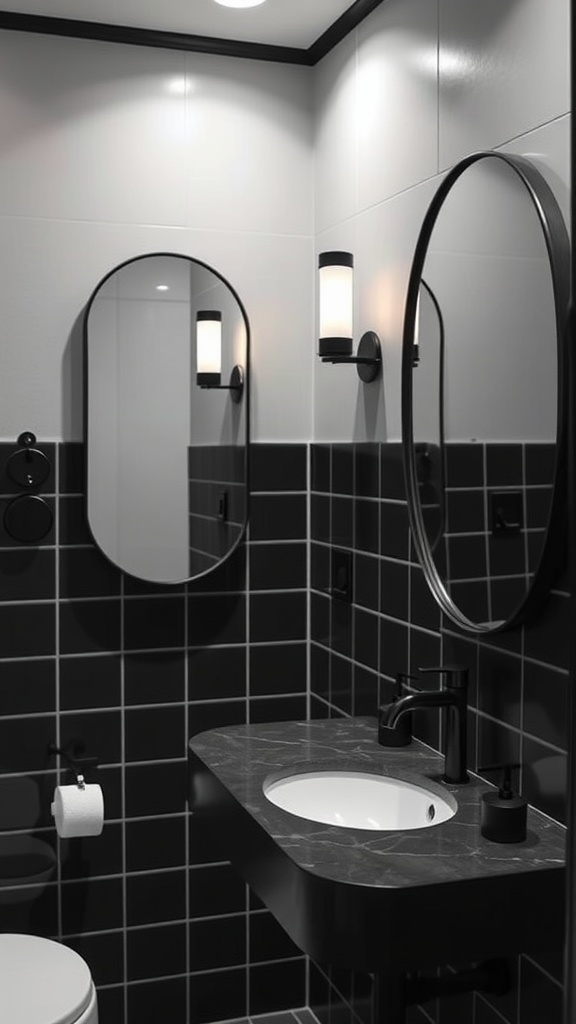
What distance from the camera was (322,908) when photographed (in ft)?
5.10

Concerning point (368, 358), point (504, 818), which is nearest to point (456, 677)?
point (504, 818)

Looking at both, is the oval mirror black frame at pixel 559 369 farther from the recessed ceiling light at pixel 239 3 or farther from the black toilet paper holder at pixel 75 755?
the black toilet paper holder at pixel 75 755

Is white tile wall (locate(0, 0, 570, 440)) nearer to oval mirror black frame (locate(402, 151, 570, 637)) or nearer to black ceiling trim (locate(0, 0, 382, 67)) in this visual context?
black ceiling trim (locate(0, 0, 382, 67))

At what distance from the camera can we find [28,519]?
2.59 meters

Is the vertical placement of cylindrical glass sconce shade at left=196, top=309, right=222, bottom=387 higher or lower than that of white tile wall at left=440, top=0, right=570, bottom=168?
lower

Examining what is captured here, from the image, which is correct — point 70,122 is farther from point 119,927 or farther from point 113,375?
point 119,927

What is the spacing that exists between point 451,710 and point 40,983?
3.27 ft

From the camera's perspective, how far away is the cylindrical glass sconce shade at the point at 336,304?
241 cm

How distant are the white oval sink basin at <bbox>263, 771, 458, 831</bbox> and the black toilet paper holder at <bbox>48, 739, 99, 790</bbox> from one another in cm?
76

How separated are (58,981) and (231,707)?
89 cm

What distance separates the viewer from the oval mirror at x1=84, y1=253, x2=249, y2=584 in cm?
262

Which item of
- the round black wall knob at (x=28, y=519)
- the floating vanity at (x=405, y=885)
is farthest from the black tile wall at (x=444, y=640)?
the round black wall knob at (x=28, y=519)

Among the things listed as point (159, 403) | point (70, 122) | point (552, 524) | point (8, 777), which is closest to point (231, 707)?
point (8, 777)

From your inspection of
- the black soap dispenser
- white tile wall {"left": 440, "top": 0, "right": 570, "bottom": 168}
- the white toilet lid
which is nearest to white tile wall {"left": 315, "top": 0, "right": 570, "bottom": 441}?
white tile wall {"left": 440, "top": 0, "right": 570, "bottom": 168}
